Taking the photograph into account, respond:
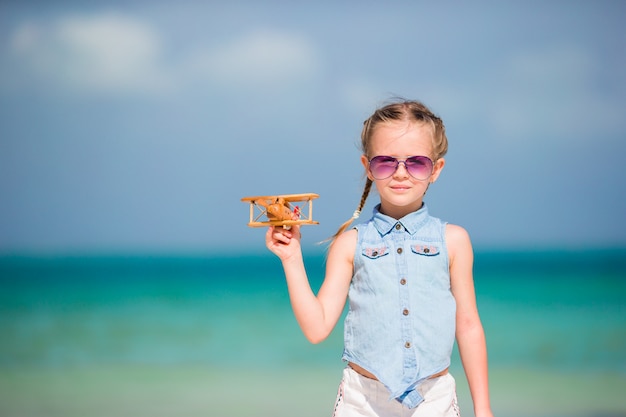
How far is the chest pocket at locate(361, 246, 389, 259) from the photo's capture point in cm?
214

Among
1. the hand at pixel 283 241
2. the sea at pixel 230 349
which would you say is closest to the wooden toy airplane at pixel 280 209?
the hand at pixel 283 241

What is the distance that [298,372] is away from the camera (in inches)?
226

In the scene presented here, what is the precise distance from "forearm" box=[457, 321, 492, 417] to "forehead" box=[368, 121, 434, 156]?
491mm

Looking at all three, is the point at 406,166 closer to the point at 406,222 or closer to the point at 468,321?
the point at 406,222

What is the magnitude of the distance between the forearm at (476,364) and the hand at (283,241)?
0.51 m

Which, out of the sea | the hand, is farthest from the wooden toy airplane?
the sea

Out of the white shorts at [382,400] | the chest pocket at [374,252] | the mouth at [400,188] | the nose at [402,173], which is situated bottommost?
the white shorts at [382,400]

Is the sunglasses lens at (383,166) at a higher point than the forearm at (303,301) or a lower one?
higher

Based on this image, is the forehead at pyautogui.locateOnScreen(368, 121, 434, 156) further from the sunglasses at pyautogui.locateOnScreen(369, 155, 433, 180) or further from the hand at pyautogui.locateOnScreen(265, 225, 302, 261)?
the hand at pyautogui.locateOnScreen(265, 225, 302, 261)

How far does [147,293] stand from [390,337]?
850 centimetres

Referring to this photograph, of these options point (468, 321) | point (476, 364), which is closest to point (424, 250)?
point (468, 321)

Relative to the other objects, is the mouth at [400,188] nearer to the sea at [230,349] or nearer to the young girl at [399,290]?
the young girl at [399,290]

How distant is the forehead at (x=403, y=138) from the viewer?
84.7 inches

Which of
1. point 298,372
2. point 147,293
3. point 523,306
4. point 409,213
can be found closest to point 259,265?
point 147,293
